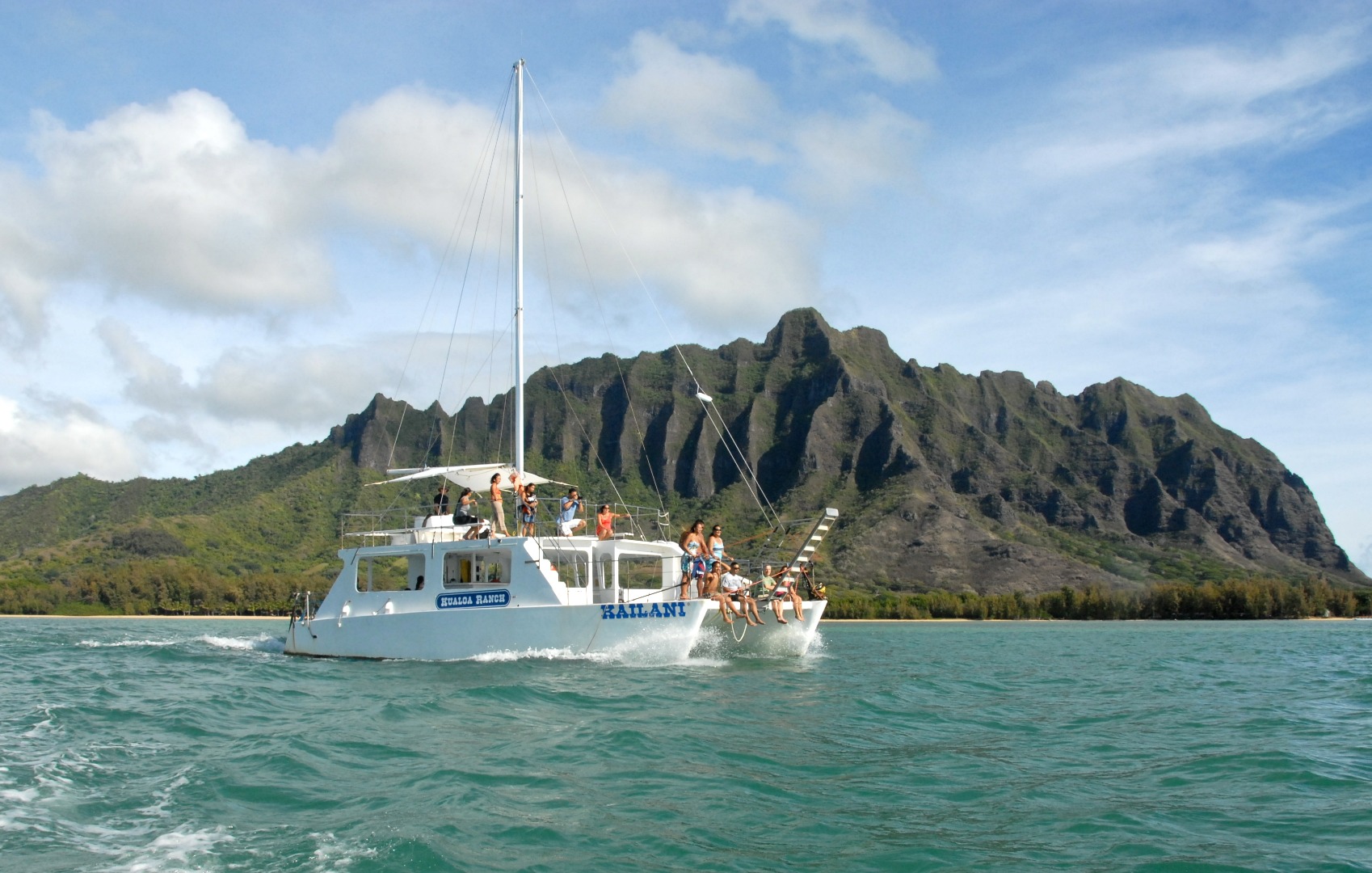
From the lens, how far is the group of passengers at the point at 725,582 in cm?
2097

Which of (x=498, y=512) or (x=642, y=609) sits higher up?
(x=498, y=512)

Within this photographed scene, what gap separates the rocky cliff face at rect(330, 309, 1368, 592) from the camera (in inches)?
3994

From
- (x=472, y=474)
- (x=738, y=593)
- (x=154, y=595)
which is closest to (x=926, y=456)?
(x=154, y=595)

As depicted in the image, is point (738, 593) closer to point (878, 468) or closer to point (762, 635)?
point (762, 635)

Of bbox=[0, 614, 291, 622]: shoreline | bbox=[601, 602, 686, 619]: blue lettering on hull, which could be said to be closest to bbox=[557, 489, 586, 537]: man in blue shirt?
bbox=[601, 602, 686, 619]: blue lettering on hull

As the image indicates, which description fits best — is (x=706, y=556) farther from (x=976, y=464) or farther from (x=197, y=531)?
(x=976, y=464)

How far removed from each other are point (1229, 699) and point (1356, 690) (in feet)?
11.7

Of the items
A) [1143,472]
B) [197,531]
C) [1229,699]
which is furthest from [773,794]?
[1143,472]

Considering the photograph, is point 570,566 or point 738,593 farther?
point 570,566

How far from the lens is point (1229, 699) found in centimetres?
1730

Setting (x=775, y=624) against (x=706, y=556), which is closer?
(x=706, y=556)

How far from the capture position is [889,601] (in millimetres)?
77438

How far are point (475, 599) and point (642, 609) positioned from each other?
3833mm

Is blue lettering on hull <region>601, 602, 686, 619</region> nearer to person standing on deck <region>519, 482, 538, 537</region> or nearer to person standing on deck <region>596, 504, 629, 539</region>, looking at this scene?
person standing on deck <region>596, 504, 629, 539</region>
